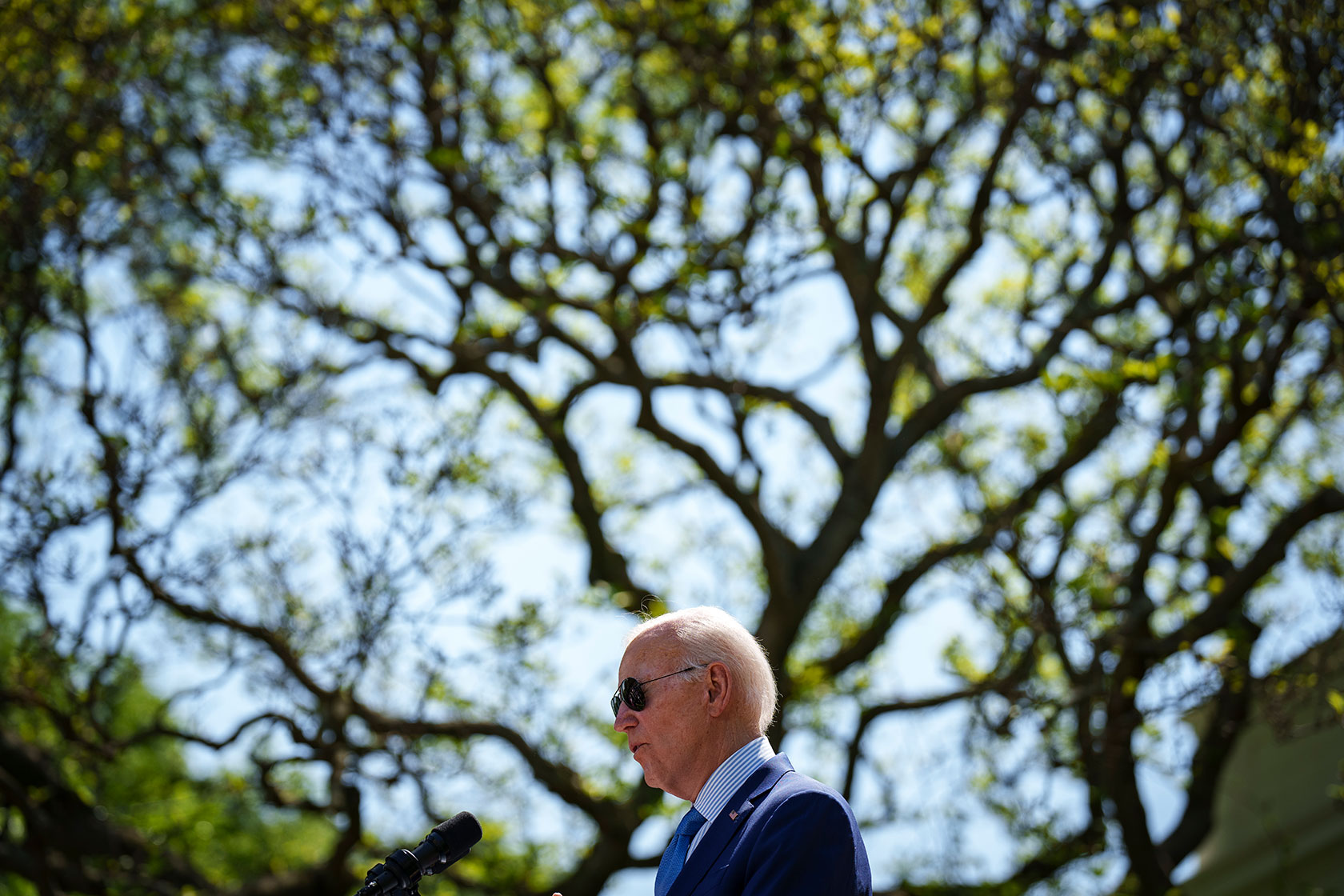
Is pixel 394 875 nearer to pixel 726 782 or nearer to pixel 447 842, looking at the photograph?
pixel 447 842

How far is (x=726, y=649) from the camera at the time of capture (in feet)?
9.43

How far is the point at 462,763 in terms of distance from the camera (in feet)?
25.8

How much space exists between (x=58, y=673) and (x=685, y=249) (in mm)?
4715

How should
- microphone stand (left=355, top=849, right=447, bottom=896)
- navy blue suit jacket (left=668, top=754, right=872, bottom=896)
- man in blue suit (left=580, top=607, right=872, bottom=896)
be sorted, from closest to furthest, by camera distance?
navy blue suit jacket (left=668, top=754, right=872, bottom=896) < man in blue suit (left=580, top=607, right=872, bottom=896) < microphone stand (left=355, top=849, right=447, bottom=896)

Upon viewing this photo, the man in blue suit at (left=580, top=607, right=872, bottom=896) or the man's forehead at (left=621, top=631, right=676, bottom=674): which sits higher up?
the man's forehead at (left=621, top=631, right=676, bottom=674)

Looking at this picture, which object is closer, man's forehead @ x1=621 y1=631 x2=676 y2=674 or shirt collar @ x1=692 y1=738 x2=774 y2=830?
shirt collar @ x1=692 y1=738 x2=774 y2=830

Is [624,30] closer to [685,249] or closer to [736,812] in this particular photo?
[685,249]

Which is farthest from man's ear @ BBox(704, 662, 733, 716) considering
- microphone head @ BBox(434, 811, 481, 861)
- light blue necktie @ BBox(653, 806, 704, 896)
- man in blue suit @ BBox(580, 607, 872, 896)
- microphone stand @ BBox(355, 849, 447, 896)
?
microphone stand @ BBox(355, 849, 447, 896)

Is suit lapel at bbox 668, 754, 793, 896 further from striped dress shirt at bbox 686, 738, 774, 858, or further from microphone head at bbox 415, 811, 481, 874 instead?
microphone head at bbox 415, 811, 481, 874

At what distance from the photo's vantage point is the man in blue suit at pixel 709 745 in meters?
2.48

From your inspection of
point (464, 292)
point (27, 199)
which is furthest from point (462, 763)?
point (27, 199)

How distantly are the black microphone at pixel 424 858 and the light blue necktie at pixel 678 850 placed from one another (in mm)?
468

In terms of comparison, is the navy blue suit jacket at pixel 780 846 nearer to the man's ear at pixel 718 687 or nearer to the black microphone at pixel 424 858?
the man's ear at pixel 718 687

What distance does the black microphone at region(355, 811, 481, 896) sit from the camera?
262 centimetres
